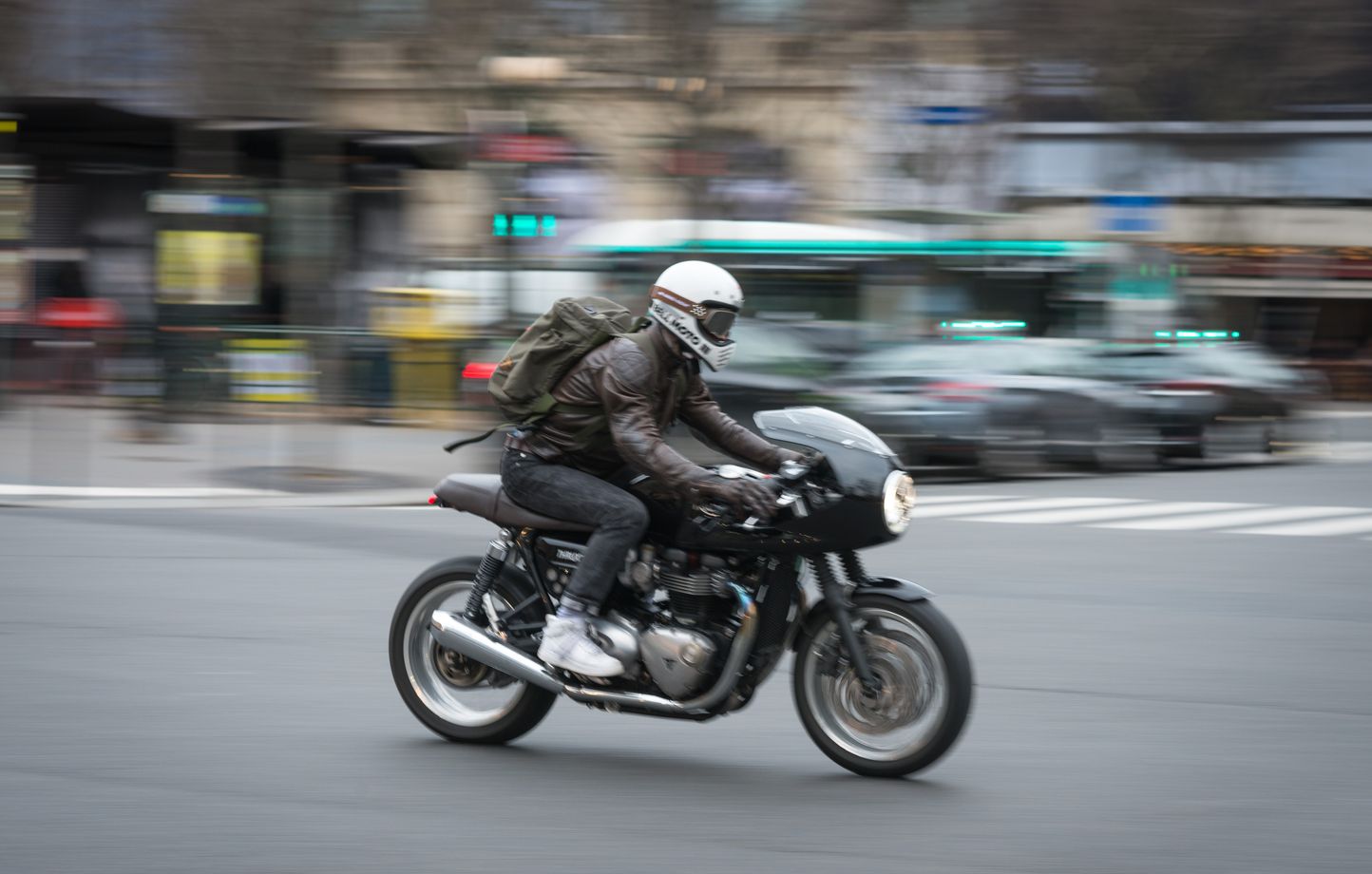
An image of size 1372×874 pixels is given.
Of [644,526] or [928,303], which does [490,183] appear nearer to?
[928,303]

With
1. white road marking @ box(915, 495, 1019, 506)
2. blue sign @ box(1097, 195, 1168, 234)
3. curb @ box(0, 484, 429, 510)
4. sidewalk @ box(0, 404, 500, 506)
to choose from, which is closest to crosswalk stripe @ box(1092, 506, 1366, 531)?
white road marking @ box(915, 495, 1019, 506)

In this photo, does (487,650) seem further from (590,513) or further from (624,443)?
(624,443)

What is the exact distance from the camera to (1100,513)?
15547 millimetres

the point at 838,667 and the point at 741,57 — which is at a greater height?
the point at 741,57

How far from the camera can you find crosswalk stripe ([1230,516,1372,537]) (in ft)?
46.4

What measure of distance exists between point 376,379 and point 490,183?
4569mm

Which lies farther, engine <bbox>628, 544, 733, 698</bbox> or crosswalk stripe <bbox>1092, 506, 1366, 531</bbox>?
crosswalk stripe <bbox>1092, 506, 1366, 531</bbox>

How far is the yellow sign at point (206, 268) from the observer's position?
66.8ft

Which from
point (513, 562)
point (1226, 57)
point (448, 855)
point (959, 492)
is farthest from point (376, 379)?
point (448, 855)

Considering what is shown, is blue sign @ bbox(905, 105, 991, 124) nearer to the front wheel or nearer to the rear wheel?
the rear wheel

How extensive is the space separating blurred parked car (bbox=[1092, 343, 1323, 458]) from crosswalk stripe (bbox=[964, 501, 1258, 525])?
443 centimetres

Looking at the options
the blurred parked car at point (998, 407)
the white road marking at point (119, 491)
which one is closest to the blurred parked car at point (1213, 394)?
the blurred parked car at point (998, 407)

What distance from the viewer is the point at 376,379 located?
25188 mm

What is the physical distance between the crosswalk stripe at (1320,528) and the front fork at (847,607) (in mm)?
8904
